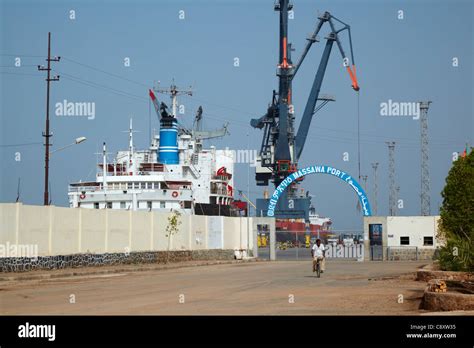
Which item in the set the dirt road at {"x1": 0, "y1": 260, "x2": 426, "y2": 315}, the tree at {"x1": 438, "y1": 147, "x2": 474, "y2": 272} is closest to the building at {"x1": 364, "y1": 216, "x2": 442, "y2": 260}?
the tree at {"x1": 438, "y1": 147, "x2": 474, "y2": 272}

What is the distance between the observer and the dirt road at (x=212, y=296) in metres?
15.5

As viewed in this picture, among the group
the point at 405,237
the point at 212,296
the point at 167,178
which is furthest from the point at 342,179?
the point at 212,296

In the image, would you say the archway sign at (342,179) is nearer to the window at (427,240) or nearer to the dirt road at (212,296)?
the window at (427,240)

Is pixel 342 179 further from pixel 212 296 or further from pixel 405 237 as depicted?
pixel 212 296

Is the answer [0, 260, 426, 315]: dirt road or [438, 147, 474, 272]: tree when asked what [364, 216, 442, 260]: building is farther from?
[0, 260, 426, 315]: dirt road

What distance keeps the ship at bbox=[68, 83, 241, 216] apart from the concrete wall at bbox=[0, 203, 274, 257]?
6892mm

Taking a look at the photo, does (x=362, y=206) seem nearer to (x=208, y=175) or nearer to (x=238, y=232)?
(x=238, y=232)

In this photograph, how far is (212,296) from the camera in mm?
19250

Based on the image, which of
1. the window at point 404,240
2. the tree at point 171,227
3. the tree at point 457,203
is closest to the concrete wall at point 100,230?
the tree at point 171,227

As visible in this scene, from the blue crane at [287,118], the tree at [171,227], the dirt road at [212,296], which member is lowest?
the dirt road at [212,296]

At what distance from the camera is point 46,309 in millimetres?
15695

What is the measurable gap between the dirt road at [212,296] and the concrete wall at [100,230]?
2922 mm

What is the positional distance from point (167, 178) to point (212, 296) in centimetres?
4750
